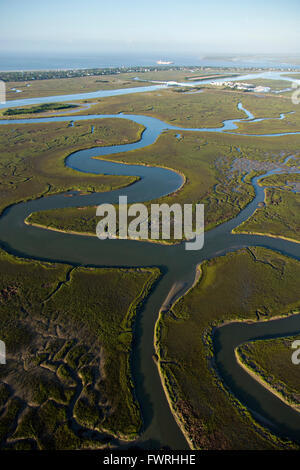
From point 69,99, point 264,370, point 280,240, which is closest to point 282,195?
point 280,240

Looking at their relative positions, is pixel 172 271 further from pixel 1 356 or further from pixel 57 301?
pixel 1 356

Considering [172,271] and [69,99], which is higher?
[69,99]

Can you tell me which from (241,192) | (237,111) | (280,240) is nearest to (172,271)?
(280,240)

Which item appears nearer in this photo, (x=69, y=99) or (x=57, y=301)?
(x=57, y=301)

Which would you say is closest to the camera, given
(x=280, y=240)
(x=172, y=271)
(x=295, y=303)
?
(x=295, y=303)
